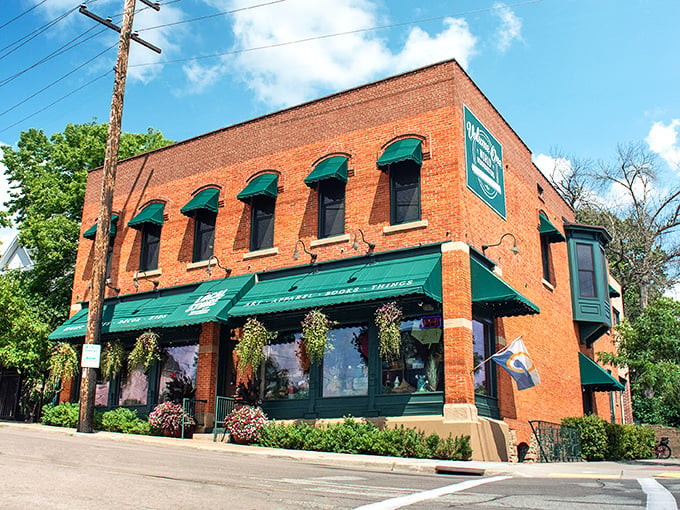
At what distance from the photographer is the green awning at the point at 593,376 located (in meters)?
24.8

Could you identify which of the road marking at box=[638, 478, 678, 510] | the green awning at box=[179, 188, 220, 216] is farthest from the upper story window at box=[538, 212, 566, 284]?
the road marking at box=[638, 478, 678, 510]

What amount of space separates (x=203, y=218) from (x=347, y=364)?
784cm

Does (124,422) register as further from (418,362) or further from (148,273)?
(418,362)

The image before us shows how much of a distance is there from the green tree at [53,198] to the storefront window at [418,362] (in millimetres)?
17380

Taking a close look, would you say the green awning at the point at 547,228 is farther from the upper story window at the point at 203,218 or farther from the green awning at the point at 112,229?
the green awning at the point at 112,229

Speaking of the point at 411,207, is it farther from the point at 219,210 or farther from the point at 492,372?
the point at 219,210

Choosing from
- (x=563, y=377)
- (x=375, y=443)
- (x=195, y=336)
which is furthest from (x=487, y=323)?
(x=195, y=336)

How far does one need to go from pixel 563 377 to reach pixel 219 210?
1302 centimetres

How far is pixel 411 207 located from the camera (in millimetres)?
18422

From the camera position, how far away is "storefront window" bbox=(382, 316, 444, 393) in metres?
16.8

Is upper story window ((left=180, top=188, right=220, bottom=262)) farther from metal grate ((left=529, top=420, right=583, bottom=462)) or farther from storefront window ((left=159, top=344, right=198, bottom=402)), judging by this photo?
metal grate ((left=529, top=420, right=583, bottom=462))

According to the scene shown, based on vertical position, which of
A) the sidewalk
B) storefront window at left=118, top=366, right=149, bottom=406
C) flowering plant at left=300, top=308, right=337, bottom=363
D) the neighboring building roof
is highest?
the neighboring building roof

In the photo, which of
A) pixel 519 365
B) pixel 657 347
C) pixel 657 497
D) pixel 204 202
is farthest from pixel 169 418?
pixel 657 497

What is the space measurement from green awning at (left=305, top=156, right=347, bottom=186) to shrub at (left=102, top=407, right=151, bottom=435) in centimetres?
861
